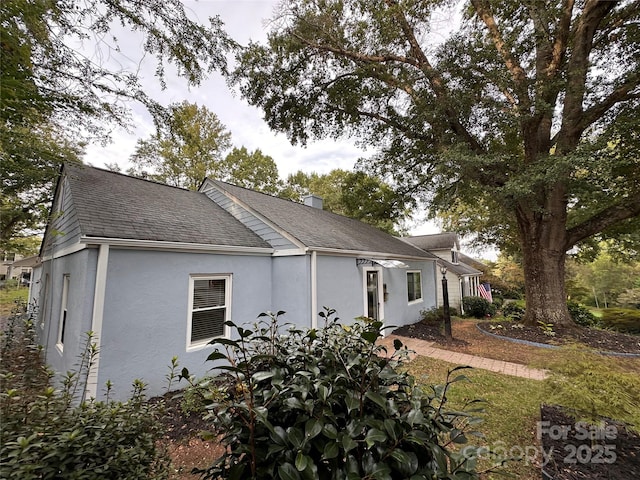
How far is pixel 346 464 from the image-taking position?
126cm

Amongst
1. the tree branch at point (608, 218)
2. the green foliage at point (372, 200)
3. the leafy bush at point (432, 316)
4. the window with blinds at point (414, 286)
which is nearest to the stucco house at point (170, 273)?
the window with blinds at point (414, 286)

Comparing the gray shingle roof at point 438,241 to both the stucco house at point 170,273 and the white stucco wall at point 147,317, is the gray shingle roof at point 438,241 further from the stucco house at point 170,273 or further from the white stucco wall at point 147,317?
the white stucco wall at point 147,317

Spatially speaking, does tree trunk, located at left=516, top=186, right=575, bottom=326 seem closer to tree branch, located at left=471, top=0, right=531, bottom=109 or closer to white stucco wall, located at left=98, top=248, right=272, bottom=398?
tree branch, located at left=471, top=0, right=531, bottom=109

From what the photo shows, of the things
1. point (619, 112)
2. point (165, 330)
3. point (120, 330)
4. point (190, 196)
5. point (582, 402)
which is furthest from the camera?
point (190, 196)

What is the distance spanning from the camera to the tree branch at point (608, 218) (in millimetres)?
7566

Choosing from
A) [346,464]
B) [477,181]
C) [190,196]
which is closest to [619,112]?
[477,181]

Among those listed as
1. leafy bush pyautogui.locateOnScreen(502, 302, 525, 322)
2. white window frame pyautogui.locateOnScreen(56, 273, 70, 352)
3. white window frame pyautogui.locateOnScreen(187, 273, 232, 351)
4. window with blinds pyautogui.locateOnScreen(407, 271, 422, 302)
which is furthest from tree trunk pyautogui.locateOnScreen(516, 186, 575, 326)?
white window frame pyautogui.locateOnScreen(56, 273, 70, 352)

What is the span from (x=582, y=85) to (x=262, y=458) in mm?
11589

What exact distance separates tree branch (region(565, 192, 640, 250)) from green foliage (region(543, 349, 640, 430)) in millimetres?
6978

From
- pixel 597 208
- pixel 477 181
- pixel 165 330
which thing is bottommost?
pixel 165 330

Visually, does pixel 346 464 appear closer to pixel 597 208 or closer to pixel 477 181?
pixel 477 181

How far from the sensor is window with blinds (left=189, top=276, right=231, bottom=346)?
18.6 feet

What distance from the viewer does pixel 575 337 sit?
311 inches

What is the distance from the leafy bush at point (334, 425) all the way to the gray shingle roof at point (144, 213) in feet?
15.0
